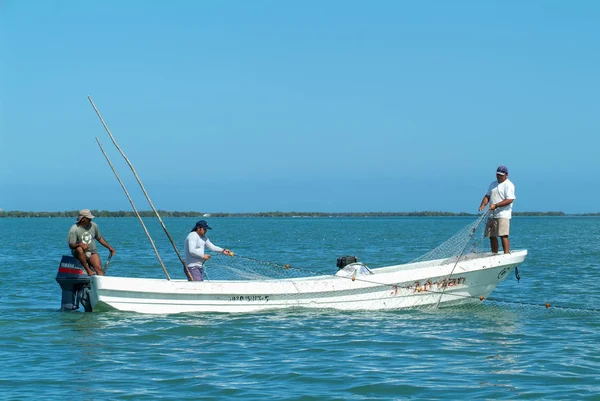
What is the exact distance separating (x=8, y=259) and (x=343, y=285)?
2166cm

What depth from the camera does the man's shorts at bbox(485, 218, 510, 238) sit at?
15.7 meters

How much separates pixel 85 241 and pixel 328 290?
438 cm

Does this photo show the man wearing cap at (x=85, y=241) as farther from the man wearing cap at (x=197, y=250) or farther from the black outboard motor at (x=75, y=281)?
the man wearing cap at (x=197, y=250)

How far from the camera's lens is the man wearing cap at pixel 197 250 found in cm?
1493

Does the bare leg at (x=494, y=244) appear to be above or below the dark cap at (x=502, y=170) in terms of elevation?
below

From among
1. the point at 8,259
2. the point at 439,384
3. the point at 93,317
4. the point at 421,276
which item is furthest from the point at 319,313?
the point at 8,259

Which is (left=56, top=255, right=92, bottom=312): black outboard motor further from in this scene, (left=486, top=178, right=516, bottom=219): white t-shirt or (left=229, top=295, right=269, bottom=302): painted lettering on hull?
(left=486, top=178, right=516, bottom=219): white t-shirt

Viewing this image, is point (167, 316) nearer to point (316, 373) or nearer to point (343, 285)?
point (343, 285)

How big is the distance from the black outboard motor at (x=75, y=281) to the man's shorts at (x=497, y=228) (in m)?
Answer: 7.33

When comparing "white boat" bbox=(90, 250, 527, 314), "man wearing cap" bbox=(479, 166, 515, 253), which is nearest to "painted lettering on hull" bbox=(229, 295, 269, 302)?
"white boat" bbox=(90, 250, 527, 314)

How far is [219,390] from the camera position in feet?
33.4

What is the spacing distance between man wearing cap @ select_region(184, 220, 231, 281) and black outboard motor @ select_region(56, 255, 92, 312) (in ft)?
5.95

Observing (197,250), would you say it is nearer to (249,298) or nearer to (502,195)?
(249,298)

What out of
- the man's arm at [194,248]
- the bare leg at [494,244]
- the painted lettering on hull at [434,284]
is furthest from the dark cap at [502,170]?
the man's arm at [194,248]
